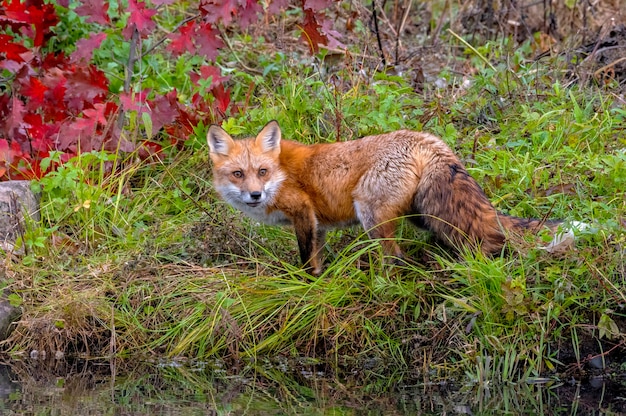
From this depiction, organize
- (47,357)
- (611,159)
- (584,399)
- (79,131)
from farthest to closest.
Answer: (79,131)
(611,159)
(47,357)
(584,399)

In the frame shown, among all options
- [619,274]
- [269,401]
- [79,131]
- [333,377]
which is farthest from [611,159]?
[79,131]

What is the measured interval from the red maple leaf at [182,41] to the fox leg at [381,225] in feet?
7.18

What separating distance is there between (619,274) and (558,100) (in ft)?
8.92

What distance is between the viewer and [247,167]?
6836 millimetres

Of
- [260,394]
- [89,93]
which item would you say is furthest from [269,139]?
[260,394]

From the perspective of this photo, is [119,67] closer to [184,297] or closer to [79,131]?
[79,131]

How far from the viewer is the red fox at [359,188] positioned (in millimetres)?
6242

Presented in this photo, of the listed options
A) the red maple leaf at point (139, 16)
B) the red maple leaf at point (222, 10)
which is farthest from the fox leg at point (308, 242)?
the red maple leaf at point (139, 16)

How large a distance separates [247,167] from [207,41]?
151cm

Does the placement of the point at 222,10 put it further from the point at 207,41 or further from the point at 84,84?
the point at 84,84

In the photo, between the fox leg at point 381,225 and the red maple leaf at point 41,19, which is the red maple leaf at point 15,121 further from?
the fox leg at point 381,225

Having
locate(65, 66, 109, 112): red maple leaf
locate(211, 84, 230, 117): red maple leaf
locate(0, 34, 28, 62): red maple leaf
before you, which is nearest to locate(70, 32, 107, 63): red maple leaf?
locate(65, 66, 109, 112): red maple leaf

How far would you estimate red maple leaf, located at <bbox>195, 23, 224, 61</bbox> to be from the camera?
781cm

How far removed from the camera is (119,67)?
371 inches
